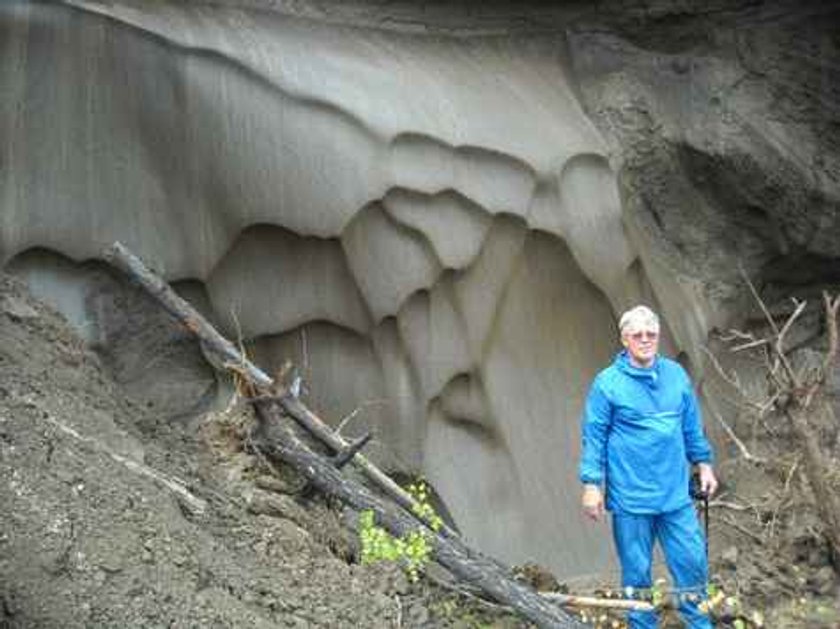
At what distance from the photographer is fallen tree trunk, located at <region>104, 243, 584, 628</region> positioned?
4289 millimetres

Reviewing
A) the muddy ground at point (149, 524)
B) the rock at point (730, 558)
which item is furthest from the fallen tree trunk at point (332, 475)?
the rock at point (730, 558)

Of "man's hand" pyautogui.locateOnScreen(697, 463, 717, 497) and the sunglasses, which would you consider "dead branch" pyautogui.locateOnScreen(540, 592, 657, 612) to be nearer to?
"man's hand" pyautogui.locateOnScreen(697, 463, 717, 497)

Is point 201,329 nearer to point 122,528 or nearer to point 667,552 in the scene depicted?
point 122,528

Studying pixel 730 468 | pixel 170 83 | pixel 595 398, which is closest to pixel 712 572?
pixel 730 468

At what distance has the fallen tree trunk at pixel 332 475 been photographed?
14.1ft

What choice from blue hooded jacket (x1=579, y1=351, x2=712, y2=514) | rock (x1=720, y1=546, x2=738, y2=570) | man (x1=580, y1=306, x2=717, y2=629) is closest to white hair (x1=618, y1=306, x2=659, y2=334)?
man (x1=580, y1=306, x2=717, y2=629)

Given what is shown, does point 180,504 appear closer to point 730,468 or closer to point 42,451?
point 42,451

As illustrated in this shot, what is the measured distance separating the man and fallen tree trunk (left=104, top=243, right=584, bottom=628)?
389 millimetres

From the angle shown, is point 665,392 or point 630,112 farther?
point 630,112

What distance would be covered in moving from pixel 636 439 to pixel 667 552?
460 mm

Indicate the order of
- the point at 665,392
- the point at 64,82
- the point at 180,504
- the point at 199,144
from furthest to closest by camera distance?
the point at 199,144 → the point at 64,82 → the point at 665,392 → the point at 180,504

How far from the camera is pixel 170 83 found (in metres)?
5.37

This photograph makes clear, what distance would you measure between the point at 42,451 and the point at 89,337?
1689mm

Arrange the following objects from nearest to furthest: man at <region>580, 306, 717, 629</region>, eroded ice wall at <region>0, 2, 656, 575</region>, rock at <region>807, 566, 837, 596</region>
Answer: man at <region>580, 306, 717, 629</region>
eroded ice wall at <region>0, 2, 656, 575</region>
rock at <region>807, 566, 837, 596</region>
